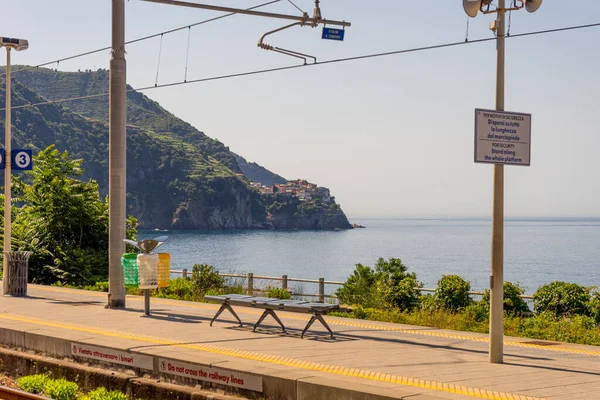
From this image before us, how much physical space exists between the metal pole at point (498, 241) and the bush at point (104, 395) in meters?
4.74

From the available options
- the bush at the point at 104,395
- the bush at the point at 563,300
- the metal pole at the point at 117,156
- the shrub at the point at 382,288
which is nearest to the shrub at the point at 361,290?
the shrub at the point at 382,288

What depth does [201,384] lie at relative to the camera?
939cm

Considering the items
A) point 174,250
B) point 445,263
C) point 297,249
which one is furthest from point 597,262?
point 174,250

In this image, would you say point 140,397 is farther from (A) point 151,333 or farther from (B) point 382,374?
(B) point 382,374

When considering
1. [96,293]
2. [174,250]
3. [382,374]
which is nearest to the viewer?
[382,374]

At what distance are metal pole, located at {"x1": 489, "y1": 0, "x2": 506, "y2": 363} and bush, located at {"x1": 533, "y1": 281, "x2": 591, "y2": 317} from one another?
385 inches

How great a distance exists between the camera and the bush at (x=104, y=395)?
9797mm

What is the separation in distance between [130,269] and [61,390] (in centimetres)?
497

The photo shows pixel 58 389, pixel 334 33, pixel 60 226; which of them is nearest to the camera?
pixel 58 389

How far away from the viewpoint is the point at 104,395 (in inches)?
392

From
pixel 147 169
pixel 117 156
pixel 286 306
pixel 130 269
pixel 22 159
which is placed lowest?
pixel 286 306

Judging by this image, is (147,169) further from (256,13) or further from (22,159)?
(256,13)

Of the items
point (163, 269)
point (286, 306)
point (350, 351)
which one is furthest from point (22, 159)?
point (350, 351)

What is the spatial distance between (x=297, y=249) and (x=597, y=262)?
48045 mm
